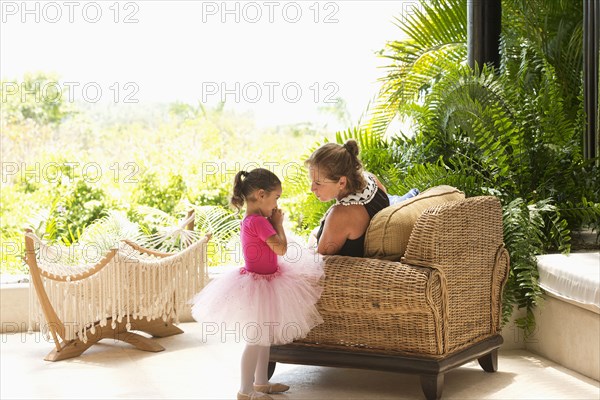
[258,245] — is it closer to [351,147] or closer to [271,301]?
[271,301]

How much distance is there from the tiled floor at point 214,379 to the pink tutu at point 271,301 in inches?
11.7

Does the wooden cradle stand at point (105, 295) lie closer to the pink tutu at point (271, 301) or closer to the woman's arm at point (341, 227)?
the pink tutu at point (271, 301)

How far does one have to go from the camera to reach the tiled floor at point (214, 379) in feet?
10.9

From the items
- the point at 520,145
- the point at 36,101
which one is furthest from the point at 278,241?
the point at 36,101

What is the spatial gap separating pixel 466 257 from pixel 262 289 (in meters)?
0.81

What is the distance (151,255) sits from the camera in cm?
422

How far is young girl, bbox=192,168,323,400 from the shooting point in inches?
124

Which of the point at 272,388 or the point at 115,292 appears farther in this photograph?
the point at 115,292
